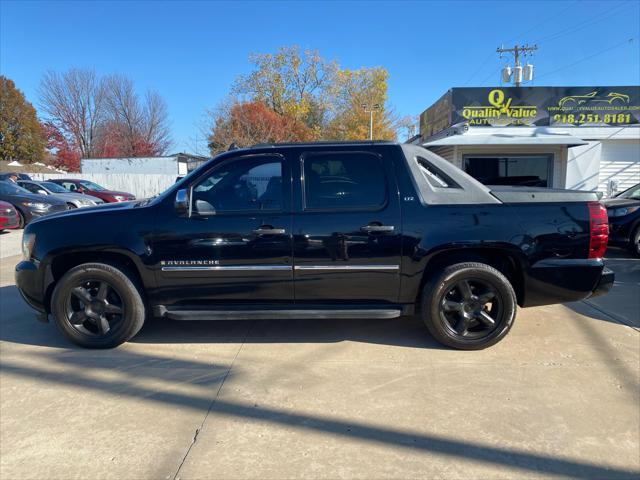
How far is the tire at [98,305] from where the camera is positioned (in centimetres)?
390

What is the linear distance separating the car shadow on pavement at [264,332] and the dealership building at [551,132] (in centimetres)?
1105

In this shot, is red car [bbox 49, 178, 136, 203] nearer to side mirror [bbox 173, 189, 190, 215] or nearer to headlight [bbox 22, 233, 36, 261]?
headlight [bbox 22, 233, 36, 261]

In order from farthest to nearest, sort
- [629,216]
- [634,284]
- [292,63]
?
[292,63] < [629,216] < [634,284]

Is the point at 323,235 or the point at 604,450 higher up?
the point at 323,235

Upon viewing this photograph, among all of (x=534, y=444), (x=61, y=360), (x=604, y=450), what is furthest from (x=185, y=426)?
(x=604, y=450)

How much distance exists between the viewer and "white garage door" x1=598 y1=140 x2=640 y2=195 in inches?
587

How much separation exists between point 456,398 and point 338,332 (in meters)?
1.51

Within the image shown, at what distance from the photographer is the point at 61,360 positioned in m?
3.85

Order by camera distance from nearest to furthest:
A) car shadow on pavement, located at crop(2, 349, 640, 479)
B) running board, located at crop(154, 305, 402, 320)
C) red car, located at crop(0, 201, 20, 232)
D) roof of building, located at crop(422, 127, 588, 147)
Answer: car shadow on pavement, located at crop(2, 349, 640, 479) < running board, located at crop(154, 305, 402, 320) < red car, located at crop(0, 201, 20, 232) < roof of building, located at crop(422, 127, 588, 147)

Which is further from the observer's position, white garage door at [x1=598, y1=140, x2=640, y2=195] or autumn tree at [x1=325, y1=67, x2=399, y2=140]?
autumn tree at [x1=325, y1=67, x2=399, y2=140]

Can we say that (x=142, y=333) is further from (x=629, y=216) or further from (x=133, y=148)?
(x=133, y=148)

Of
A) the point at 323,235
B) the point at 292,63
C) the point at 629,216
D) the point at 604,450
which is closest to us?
the point at 604,450

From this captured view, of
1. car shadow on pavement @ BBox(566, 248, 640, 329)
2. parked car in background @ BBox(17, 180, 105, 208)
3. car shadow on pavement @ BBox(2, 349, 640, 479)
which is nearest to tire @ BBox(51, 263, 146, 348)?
car shadow on pavement @ BBox(2, 349, 640, 479)

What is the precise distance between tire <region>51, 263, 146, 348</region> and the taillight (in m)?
3.99
